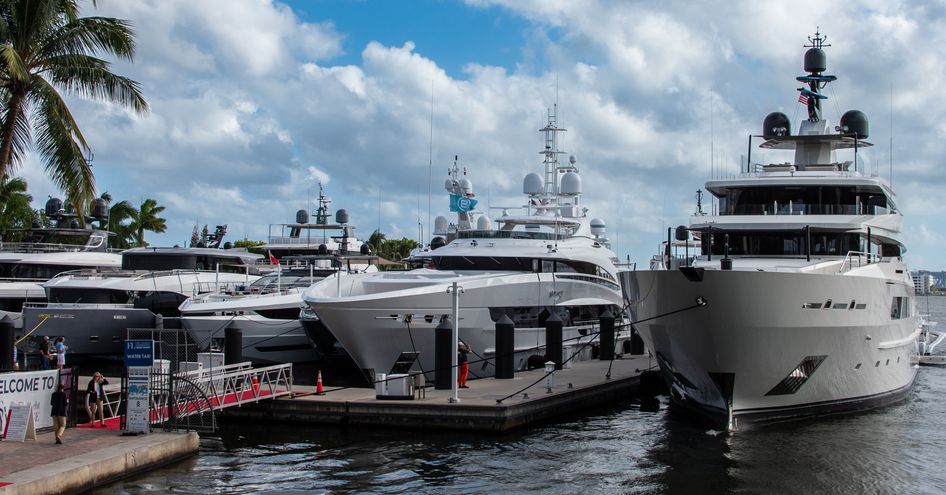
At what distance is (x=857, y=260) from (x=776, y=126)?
8.93 m

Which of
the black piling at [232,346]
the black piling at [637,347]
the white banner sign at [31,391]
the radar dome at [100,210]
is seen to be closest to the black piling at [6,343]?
the black piling at [232,346]

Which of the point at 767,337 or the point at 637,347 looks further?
the point at 637,347

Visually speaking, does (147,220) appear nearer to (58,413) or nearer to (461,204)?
(461,204)

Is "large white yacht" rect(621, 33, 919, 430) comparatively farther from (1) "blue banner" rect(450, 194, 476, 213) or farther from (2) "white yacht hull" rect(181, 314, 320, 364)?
(1) "blue banner" rect(450, 194, 476, 213)

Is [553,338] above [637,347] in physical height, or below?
above

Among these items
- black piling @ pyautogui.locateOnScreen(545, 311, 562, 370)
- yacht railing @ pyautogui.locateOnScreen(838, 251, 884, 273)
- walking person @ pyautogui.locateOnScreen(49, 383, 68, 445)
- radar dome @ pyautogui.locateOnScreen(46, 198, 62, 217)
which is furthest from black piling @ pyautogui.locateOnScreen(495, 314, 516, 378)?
radar dome @ pyautogui.locateOnScreen(46, 198, 62, 217)

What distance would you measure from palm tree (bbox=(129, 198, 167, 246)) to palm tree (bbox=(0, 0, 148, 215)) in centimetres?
4638

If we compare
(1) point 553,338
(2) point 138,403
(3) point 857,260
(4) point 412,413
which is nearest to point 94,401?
(2) point 138,403

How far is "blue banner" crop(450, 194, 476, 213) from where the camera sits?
40594 mm

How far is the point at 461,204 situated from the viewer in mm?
40594

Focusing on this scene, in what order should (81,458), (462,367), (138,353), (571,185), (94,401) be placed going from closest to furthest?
(81,458) → (138,353) → (94,401) → (462,367) → (571,185)

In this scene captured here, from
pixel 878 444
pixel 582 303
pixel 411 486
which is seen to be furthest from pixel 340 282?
pixel 878 444

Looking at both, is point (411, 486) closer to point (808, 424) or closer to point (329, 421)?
point (329, 421)

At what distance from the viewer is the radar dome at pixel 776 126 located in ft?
102
